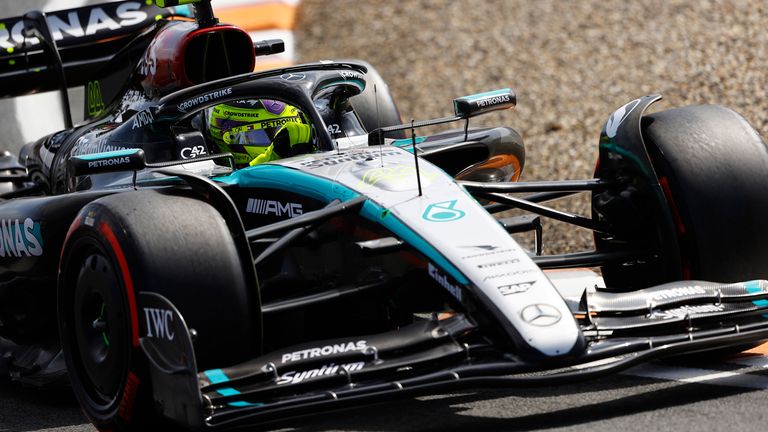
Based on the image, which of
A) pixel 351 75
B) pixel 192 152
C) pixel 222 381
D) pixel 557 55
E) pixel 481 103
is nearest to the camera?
pixel 222 381

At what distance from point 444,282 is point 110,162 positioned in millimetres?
1569

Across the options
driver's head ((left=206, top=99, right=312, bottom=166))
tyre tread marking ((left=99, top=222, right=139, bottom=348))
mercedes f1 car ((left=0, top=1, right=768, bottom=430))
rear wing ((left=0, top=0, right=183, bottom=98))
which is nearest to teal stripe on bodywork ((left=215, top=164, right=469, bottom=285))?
mercedes f1 car ((left=0, top=1, right=768, bottom=430))

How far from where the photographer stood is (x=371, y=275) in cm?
508

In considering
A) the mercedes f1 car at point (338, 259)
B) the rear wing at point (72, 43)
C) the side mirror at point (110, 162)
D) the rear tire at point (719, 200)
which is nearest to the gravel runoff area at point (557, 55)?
the mercedes f1 car at point (338, 259)

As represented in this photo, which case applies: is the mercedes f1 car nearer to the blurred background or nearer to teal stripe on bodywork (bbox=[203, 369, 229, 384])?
teal stripe on bodywork (bbox=[203, 369, 229, 384])

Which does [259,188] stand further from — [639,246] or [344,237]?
[639,246]

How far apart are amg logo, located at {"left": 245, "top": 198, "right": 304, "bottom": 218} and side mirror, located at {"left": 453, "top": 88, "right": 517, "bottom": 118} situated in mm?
1021

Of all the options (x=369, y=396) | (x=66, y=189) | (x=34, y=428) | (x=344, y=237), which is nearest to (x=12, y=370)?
Answer: (x=34, y=428)

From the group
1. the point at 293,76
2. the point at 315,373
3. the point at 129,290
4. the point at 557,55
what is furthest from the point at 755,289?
the point at 557,55

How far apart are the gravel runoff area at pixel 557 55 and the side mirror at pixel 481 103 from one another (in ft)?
7.62

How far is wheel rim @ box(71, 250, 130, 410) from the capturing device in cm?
463

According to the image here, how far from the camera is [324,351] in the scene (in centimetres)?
438

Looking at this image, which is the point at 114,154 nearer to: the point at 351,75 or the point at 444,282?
the point at 444,282

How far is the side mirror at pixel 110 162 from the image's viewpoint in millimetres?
5160
